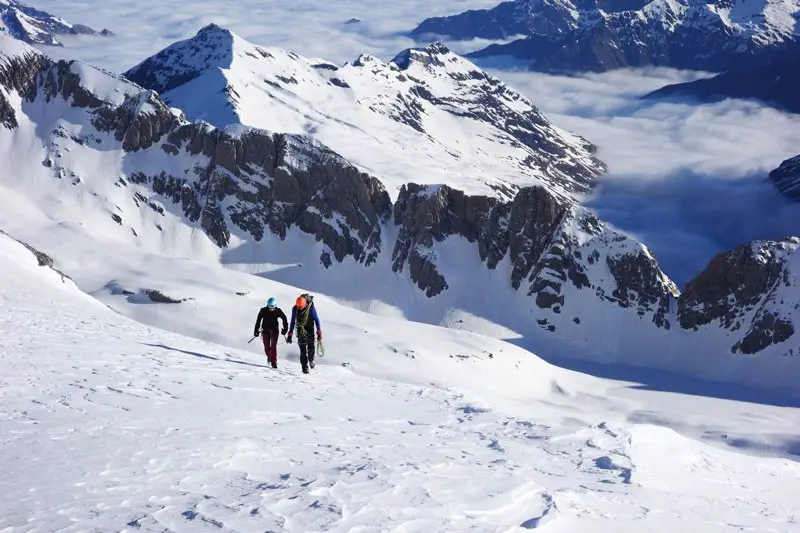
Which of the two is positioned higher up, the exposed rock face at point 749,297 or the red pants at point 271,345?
the exposed rock face at point 749,297

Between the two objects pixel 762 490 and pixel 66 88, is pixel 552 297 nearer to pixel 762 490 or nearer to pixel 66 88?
pixel 66 88

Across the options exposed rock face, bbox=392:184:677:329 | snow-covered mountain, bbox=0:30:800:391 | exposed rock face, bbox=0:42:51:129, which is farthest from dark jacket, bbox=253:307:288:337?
exposed rock face, bbox=0:42:51:129

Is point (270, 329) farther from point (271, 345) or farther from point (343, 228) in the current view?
point (343, 228)

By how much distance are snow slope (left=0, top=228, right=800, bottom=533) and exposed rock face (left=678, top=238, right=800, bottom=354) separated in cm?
11647

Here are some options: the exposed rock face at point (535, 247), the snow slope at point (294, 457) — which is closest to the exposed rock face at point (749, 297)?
the exposed rock face at point (535, 247)

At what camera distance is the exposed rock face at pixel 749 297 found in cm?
13488

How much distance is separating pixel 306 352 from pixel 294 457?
14303 millimetres

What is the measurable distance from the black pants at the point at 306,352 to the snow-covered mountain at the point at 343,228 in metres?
116

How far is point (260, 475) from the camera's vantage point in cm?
1803

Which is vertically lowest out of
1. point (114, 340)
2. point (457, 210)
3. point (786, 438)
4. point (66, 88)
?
point (786, 438)

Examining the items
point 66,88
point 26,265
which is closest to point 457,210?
point 66,88

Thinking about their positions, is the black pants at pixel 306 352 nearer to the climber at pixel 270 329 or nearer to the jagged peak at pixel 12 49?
the climber at pixel 270 329

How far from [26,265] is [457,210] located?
112m

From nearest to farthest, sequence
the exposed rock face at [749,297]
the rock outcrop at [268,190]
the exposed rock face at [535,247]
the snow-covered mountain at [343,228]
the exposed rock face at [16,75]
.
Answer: the exposed rock face at [749,297] < the snow-covered mountain at [343,228] < the exposed rock face at [535,247] < the rock outcrop at [268,190] < the exposed rock face at [16,75]
